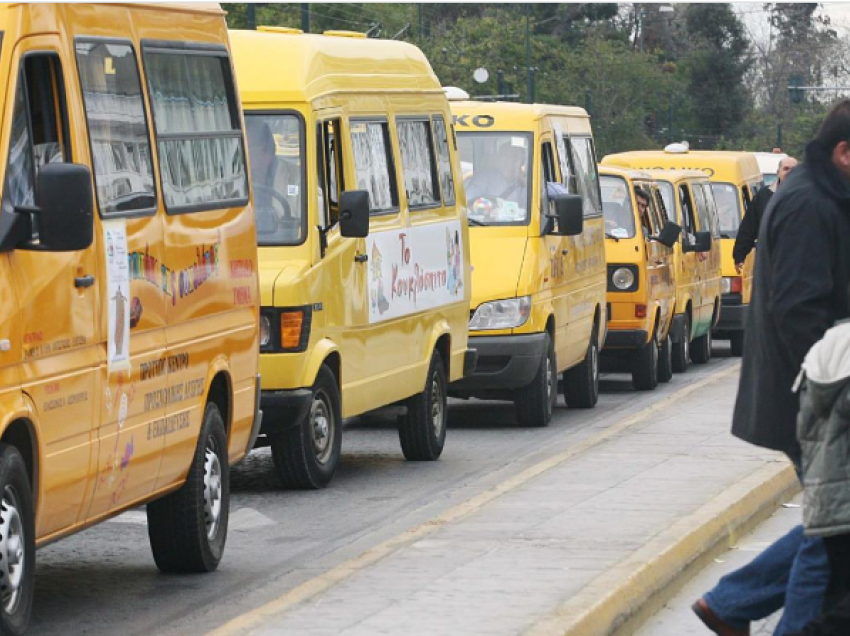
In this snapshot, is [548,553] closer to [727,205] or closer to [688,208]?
[688,208]

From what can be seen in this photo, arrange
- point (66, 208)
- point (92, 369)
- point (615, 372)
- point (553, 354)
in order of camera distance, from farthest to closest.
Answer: point (615, 372)
point (553, 354)
point (92, 369)
point (66, 208)

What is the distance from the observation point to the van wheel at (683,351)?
78.3 feet

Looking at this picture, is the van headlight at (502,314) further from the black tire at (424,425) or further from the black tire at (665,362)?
the black tire at (665,362)

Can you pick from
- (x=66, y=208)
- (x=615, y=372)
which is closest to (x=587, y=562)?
(x=66, y=208)

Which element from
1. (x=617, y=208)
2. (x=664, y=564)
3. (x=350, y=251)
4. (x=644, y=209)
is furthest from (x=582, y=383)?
(x=664, y=564)

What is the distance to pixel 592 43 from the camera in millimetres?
85625

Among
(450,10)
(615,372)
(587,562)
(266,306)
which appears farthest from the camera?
(450,10)

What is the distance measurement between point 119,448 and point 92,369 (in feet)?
1.63

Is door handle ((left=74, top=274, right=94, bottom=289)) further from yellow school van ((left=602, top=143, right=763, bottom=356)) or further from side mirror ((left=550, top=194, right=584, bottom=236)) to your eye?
yellow school van ((left=602, top=143, right=763, bottom=356))

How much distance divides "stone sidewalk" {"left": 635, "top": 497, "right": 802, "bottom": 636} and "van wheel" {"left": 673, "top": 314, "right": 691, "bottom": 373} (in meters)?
12.9

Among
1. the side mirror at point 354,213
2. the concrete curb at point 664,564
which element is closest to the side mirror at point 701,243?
the side mirror at point 354,213

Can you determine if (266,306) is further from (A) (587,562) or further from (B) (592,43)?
(B) (592,43)

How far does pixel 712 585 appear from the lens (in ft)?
28.3

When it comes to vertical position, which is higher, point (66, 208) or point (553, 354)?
point (66, 208)
